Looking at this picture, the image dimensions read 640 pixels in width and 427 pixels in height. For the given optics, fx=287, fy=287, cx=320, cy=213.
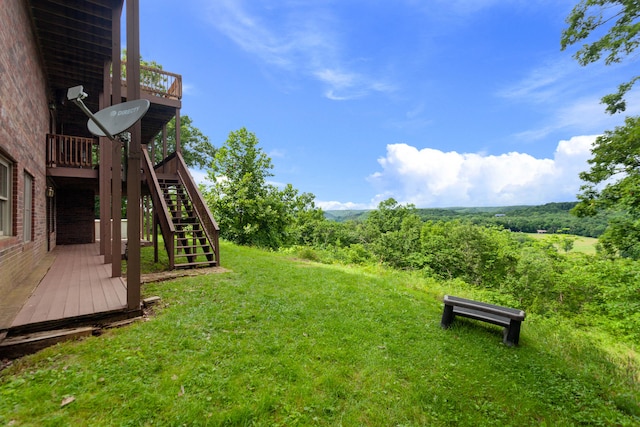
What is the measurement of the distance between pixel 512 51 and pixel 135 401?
2376cm

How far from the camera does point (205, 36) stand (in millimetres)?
13539

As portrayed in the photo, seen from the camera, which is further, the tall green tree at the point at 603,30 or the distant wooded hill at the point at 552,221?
the distant wooded hill at the point at 552,221

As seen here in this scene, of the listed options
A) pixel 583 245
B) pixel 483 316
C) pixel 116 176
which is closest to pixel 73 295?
pixel 116 176

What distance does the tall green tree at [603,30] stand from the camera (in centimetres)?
681

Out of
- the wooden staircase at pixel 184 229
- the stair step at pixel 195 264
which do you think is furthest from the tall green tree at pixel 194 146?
the stair step at pixel 195 264

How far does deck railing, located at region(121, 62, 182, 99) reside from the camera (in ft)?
27.6

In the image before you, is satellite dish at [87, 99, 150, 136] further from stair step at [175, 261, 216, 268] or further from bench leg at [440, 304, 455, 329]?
bench leg at [440, 304, 455, 329]

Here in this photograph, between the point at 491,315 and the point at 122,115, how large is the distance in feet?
18.1

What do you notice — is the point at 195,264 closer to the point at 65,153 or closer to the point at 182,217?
the point at 182,217

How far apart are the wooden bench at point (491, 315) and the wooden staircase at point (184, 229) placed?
5475mm

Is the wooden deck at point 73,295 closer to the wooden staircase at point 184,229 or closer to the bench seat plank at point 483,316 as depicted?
the wooden staircase at point 184,229

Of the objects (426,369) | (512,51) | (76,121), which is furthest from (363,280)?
(512,51)

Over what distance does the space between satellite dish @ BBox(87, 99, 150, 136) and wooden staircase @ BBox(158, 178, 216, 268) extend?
385 cm

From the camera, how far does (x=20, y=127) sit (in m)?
4.70
